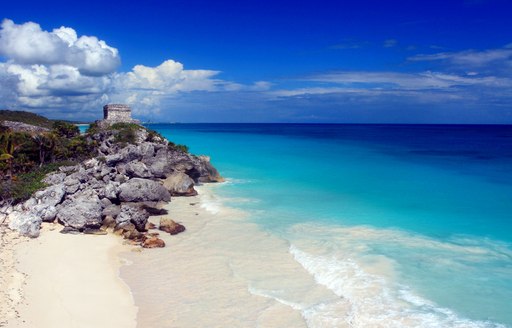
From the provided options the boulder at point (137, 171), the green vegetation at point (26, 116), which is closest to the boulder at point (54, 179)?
the boulder at point (137, 171)

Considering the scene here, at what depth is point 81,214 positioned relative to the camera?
16062 millimetres

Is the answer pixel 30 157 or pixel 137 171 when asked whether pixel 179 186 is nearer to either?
pixel 137 171

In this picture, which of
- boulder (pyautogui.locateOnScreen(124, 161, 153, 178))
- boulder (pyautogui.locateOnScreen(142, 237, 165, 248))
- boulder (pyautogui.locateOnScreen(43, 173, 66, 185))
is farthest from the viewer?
boulder (pyautogui.locateOnScreen(124, 161, 153, 178))

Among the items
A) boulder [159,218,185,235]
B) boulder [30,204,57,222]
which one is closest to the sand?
boulder [30,204,57,222]

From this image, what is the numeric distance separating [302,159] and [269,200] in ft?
69.4

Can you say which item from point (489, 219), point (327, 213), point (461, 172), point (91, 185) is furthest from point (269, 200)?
point (461, 172)

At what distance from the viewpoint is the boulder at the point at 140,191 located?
741 inches

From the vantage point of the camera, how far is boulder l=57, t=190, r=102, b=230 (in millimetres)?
15803

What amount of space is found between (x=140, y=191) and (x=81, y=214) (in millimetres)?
3421

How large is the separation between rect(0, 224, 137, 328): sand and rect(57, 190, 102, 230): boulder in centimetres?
75

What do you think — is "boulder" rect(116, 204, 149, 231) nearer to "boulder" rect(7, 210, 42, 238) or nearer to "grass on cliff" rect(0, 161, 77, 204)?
"boulder" rect(7, 210, 42, 238)

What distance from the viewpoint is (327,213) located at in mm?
19297

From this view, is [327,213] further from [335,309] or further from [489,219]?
[335,309]

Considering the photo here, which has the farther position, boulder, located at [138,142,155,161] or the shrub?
the shrub
